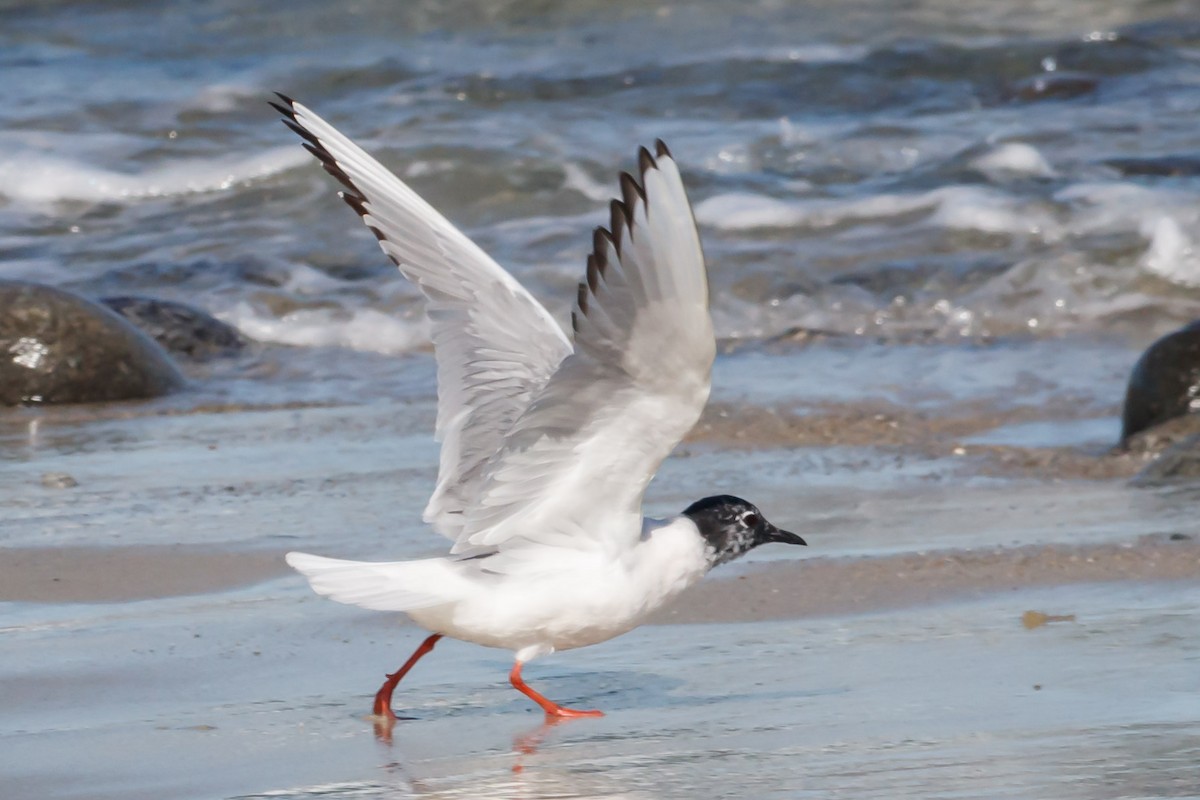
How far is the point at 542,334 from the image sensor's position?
4758 millimetres

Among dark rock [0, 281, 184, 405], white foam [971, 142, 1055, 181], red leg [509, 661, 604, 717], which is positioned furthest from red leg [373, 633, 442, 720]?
white foam [971, 142, 1055, 181]

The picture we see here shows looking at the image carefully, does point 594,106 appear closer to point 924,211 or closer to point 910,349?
point 924,211

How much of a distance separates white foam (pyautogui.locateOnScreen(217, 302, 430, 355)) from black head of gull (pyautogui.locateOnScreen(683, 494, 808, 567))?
5783mm

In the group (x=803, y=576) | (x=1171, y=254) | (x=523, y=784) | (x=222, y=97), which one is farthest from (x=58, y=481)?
(x=222, y=97)

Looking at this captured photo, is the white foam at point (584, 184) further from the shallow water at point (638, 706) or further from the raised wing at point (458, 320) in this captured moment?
the raised wing at point (458, 320)

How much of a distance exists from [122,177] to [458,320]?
35.6 feet

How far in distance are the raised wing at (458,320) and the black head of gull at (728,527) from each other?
53cm

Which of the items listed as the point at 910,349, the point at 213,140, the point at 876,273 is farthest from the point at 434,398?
the point at 213,140

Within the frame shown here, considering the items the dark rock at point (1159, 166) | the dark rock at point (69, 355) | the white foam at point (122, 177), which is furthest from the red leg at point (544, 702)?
the white foam at point (122, 177)

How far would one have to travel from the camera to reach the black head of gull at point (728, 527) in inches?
182

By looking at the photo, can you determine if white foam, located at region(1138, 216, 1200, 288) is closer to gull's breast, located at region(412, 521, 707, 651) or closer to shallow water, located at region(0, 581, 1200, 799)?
Result: shallow water, located at region(0, 581, 1200, 799)

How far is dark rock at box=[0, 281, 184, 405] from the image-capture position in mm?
8953

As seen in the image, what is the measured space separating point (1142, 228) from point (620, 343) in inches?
353

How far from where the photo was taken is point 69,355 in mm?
9023
